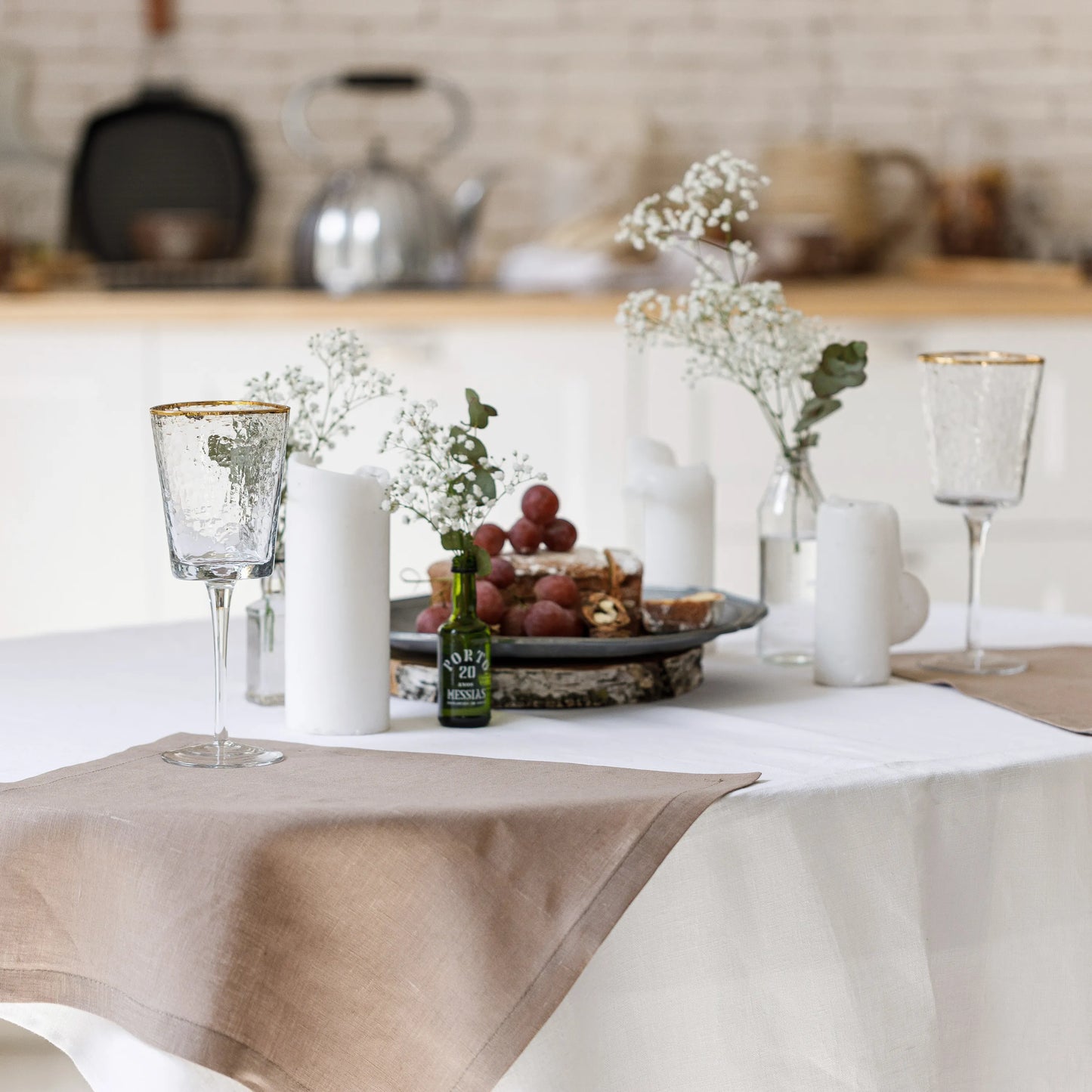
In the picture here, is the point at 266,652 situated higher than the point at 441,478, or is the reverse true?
the point at 441,478

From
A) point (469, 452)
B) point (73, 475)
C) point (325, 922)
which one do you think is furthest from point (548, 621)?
point (73, 475)

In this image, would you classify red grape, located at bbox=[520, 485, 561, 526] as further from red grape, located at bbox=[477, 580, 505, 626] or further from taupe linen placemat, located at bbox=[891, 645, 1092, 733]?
taupe linen placemat, located at bbox=[891, 645, 1092, 733]

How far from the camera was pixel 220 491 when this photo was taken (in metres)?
1.10

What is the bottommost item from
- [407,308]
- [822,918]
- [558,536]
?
[822,918]

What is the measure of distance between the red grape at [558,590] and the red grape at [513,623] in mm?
20

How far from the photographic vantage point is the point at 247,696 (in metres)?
1.38

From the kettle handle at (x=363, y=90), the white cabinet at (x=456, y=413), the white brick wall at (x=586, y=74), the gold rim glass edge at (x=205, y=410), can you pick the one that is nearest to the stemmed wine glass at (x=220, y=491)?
the gold rim glass edge at (x=205, y=410)

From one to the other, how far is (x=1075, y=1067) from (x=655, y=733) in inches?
14.1

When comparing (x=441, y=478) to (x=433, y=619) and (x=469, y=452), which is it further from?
(x=433, y=619)

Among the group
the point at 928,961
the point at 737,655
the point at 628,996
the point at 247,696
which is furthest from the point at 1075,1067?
the point at 247,696

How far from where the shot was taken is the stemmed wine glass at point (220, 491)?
43.0 inches

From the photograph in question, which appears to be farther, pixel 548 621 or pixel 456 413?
pixel 456 413

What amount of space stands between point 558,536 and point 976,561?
14.8 inches

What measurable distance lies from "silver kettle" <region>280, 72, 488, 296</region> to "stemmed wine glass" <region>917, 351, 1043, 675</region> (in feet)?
6.39
